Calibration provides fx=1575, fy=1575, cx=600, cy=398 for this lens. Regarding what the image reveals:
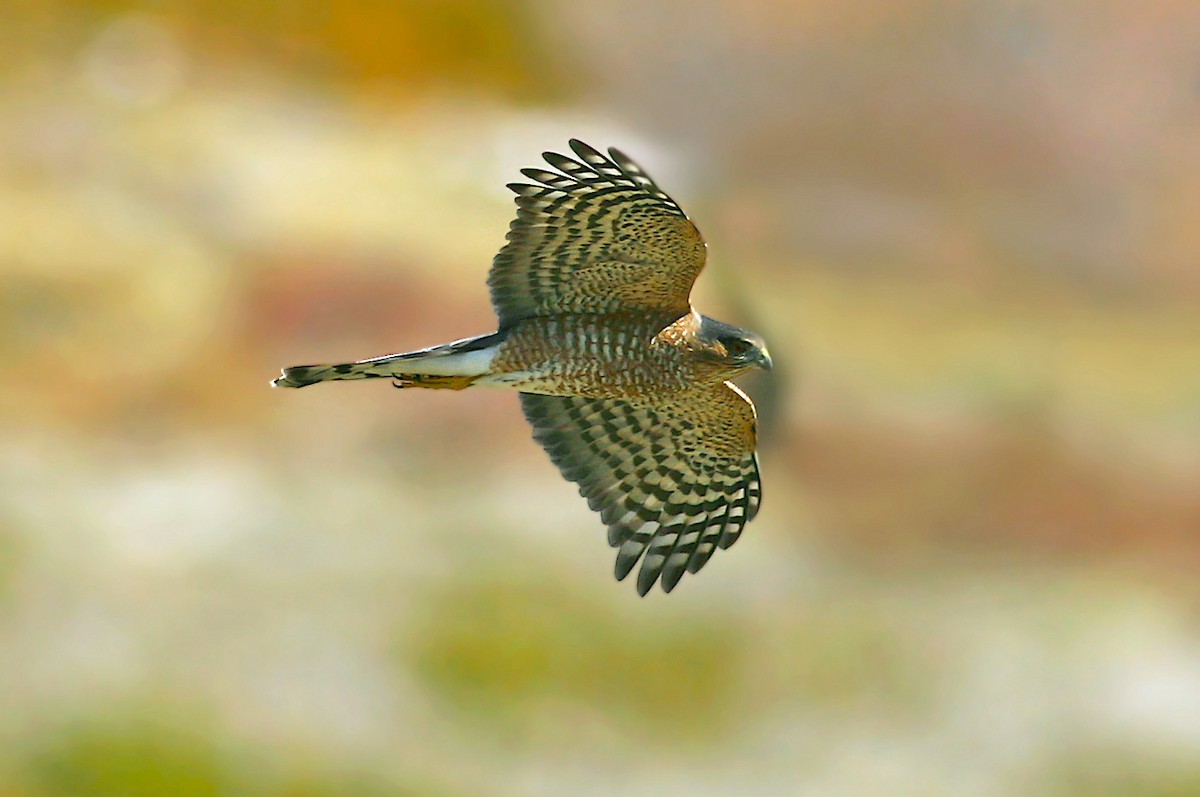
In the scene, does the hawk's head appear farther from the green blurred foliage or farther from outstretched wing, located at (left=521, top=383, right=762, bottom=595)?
the green blurred foliage

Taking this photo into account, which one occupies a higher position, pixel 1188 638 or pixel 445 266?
pixel 445 266

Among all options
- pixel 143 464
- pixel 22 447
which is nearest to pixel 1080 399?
pixel 143 464

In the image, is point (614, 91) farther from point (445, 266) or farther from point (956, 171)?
point (956, 171)

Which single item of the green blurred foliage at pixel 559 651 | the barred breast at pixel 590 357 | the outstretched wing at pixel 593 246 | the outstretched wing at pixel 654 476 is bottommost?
the outstretched wing at pixel 654 476

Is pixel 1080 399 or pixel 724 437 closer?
pixel 724 437

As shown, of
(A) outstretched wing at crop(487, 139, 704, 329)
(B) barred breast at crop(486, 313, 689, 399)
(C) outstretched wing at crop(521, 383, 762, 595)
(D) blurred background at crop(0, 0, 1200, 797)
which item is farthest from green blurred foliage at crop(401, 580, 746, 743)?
(A) outstretched wing at crop(487, 139, 704, 329)

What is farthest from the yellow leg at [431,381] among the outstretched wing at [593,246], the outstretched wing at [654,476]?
the outstretched wing at [654,476]

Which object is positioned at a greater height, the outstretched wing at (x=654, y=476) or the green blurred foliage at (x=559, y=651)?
the green blurred foliage at (x=559, y=651)

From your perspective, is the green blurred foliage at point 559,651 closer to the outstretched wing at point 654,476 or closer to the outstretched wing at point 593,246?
the outstretched wing at point 654,476
